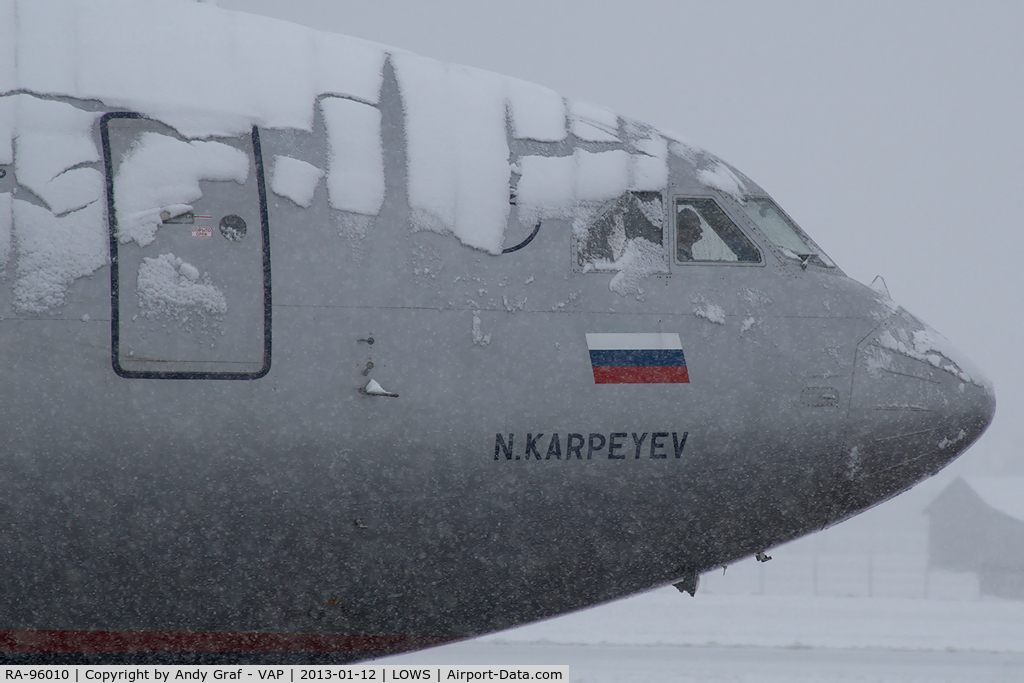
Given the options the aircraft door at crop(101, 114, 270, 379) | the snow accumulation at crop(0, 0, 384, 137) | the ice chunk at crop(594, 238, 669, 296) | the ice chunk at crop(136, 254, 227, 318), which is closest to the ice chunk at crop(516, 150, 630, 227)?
the ice chunk at crop(594, 238, 669, 296)

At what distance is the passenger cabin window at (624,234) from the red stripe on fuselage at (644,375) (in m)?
0.59

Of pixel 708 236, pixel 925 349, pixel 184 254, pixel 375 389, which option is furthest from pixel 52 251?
pixel 925 349

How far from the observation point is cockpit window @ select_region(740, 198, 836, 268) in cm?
544

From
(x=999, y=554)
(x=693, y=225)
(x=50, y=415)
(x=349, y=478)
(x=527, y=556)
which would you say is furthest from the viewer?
(x=999, y=554)

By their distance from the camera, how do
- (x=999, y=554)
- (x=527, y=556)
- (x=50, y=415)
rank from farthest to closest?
(x=999, y=554)
(x=527, y=556)
(x=50, y=415)

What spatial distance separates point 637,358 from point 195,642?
278 cm

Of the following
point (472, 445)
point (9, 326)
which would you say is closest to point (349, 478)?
point (472, 445)

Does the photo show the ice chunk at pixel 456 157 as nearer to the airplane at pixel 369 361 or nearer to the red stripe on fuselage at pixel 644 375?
the airplane at pixel 369 361

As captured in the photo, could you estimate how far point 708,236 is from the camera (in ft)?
17.4

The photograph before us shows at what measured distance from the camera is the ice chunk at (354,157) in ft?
15.8

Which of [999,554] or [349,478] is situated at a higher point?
[349,478]

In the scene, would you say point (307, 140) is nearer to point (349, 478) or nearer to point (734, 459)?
point (349, 478)

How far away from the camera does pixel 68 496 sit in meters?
4.42

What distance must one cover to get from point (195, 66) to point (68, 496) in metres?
2.28
